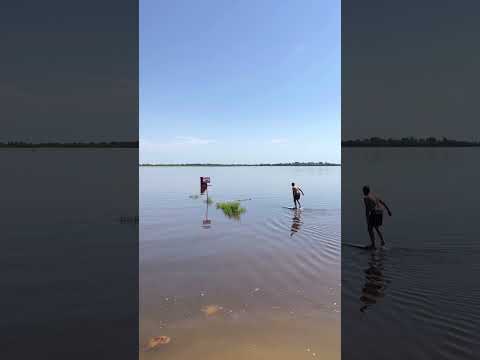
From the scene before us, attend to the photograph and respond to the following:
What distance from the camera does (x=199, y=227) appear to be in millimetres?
13234

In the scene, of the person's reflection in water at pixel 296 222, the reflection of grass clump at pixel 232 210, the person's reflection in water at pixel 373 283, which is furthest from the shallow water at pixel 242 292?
the reflection of grass clump at pixel 232 210

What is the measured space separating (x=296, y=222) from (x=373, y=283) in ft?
25.2

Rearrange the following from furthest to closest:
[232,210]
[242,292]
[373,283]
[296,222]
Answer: [232,210]
[296,222]
[373,283]
[242,292]

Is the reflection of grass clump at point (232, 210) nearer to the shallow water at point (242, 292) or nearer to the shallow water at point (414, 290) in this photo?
the shallow water at point (242, 292)

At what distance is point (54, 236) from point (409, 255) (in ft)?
44.8

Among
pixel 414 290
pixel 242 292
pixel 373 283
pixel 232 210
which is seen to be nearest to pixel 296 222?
pixel 232 210

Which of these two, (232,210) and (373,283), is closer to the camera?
(373,283)

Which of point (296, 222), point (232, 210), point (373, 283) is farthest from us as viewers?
point (232, 210)

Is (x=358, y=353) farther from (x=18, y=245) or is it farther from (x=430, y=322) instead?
(x=18, y=245)

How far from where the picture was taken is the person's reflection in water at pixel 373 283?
19.0 ft

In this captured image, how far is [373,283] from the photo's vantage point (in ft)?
21.9

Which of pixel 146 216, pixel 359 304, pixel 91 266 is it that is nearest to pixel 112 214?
pixel 146 216

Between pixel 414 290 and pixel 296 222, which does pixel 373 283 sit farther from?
pixel 296 222

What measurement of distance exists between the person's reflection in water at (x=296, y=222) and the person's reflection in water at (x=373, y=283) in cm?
400
